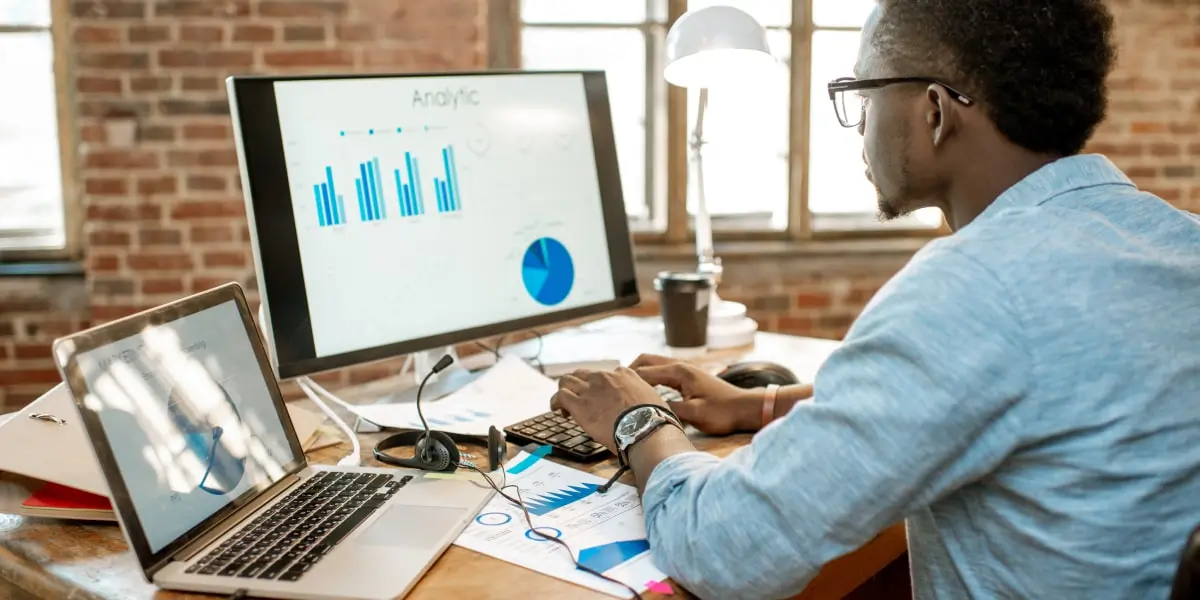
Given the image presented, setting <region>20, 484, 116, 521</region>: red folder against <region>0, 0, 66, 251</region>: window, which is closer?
<region>20, 484, 116, 521</region>: red folder

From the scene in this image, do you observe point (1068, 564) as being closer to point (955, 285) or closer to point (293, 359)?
point (955, 285)

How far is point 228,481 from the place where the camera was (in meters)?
0.95

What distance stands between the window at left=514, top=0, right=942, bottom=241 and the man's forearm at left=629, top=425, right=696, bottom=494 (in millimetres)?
2228

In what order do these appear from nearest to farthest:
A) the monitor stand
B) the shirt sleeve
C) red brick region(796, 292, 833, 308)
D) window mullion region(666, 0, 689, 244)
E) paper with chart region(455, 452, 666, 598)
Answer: the shirt sleeve < paper with chart region(455, 452, 666, 598) < the monitor stand < window mullion region(666, 0, 689, 244) < red brick region(796, 292, 833, 308)

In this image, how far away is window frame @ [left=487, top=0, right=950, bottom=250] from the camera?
3.17 m

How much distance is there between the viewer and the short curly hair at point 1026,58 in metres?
0.88

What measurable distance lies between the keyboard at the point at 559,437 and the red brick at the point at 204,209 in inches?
70.6

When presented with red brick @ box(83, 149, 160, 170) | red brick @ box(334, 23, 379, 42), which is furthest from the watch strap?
red brick @ box(83, 149, 160, 170)

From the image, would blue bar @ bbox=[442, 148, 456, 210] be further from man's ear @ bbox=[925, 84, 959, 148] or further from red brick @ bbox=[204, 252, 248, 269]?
red brick @ bbox=[204, 252, 248, 269]

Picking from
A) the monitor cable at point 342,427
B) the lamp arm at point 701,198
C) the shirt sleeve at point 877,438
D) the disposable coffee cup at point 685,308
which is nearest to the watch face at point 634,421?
the shirt sleeve at point 877,438

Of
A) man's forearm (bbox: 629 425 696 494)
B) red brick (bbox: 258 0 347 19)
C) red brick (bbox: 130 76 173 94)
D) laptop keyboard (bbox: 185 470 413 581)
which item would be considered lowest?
laptop keyboard (bbox: 185 470 413 581)

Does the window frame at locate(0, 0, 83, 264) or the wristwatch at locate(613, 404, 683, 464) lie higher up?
the window frame at locate(0, 0, 83, 264)

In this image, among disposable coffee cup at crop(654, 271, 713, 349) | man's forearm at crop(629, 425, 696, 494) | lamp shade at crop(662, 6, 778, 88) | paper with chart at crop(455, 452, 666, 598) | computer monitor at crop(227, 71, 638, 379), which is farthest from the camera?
disposable coffee cup at crop(654, 271, 713, 349)

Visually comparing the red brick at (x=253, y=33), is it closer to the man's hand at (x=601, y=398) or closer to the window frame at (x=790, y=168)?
the window frame at (x=790, y=168)
